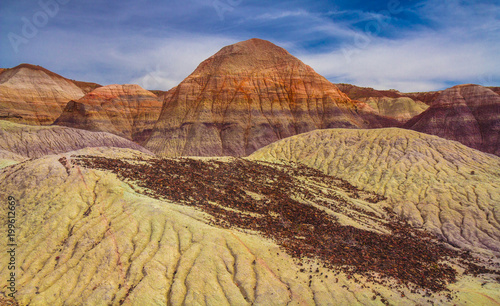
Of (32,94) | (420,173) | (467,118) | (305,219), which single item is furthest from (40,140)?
(467,118)

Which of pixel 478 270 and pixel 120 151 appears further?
pixel 120 151

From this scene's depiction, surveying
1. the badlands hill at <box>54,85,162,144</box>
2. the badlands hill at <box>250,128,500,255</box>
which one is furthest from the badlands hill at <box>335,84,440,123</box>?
the badlands hill at <box>250,128,500,255</box>

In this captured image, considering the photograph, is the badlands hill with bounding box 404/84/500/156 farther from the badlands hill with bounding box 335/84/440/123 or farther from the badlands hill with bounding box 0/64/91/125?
the badlands hill with bounding box 0/64/91/125

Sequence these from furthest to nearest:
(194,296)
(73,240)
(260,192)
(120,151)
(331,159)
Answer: (331,159)
(120,151)
(260,192)
(73,240)
(194,296)

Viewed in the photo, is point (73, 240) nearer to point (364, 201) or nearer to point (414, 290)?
point (414, 290)

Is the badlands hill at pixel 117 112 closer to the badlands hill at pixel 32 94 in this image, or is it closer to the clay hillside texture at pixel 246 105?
the badlands hill at pixel 32 94

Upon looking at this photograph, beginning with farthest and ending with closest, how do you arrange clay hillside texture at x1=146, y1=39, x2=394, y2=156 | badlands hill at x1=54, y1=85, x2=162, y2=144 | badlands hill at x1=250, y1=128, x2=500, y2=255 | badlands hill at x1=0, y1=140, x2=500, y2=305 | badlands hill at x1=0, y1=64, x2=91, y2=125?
badlands hill at x1=0, y1=64, x2=91, y2=125 < badlands hill at x1=54, y1=85, x2=162, y2=144 < clay hillside texture at x1=146, y1=39, x2=394, y2=156 < badlands hill at x1=250, y1=128, x2=500, y2=255 < badlands hill at x1=0, y1=140, x2=500, y2=305

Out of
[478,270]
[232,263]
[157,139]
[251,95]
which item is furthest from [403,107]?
[232,263]

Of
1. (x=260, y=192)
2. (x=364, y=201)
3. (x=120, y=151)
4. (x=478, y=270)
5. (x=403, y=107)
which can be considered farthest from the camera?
(x=403, y=107)
